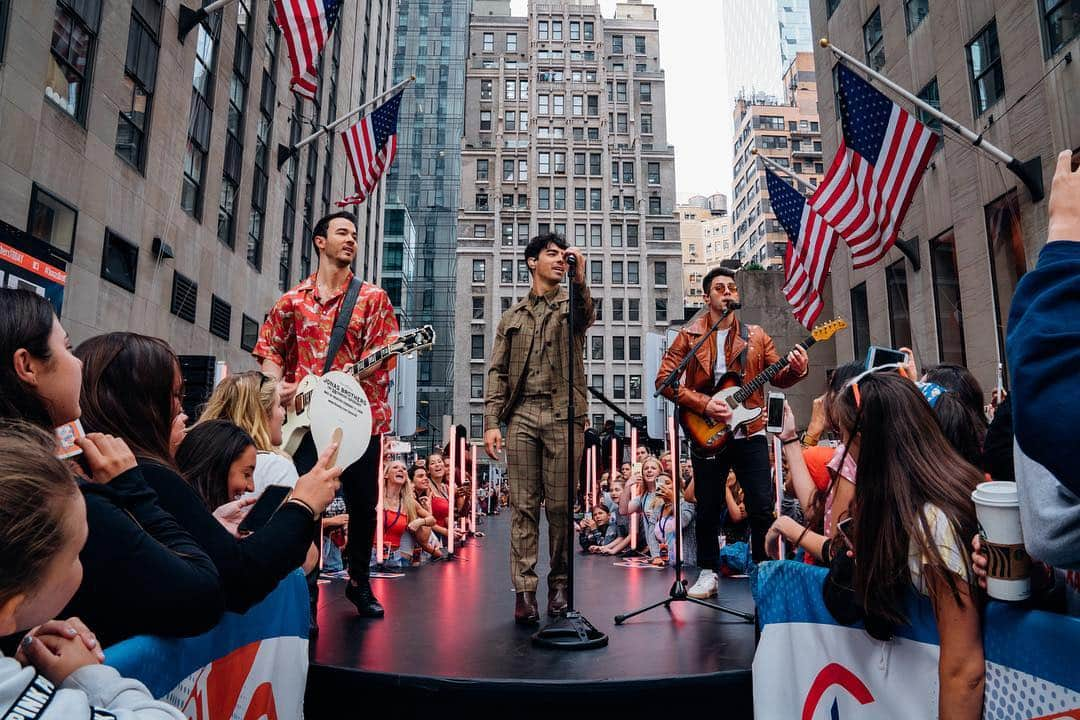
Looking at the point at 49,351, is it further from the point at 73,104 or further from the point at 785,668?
the point at 73,104

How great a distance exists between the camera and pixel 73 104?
13.9 meters

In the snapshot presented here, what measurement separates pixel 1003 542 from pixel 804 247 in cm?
1185

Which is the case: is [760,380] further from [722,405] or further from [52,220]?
[52,220]

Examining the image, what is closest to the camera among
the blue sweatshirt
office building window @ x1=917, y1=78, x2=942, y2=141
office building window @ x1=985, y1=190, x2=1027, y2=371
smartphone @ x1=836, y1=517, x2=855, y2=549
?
the blue sweatshirt

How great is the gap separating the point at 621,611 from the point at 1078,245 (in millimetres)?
3761

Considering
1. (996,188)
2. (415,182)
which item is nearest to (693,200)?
(415,182)

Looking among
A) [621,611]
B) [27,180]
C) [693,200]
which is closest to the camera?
[621,611]

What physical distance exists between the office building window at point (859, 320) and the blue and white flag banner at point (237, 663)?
2162 cm

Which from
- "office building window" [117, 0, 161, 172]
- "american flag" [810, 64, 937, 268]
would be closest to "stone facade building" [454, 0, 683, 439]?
"office building window" [117, 0, 161, 172]

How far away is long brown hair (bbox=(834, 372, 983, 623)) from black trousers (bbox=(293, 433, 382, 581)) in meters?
2.80

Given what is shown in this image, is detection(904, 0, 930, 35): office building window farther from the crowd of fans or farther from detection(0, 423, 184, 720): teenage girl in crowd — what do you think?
detection(0, 423, 184, 720): teenage girl in crowd

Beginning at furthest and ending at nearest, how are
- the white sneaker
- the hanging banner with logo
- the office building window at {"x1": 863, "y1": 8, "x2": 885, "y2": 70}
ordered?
1. the office building window at {"x1": 863, "y1": 8, "x2": 885, "y2": 70}
2. the white sneaker
3. the hanging banner with logo

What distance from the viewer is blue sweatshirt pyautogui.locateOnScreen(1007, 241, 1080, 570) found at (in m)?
1.31

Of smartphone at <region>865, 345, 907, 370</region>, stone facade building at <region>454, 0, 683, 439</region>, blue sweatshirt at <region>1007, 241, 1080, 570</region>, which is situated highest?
stone facade building at <region>454, 0, 683, 439</region>
